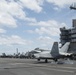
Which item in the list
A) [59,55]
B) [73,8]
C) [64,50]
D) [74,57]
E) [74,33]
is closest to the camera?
[59,55]

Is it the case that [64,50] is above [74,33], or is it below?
below

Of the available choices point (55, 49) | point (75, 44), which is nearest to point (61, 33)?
point (75, 44)

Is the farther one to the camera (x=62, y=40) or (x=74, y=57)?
(x=62, y=40)

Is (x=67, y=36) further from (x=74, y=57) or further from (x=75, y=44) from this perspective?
(x=74, y=57)

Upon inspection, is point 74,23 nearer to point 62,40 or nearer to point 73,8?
point 62,40

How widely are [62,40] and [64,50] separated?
102648mm

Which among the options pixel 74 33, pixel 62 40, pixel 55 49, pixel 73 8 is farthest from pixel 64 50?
pixel 62 40

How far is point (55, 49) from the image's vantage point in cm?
7100

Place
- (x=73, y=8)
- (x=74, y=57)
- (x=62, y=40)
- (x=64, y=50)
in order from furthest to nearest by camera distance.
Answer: (x=62, y=40) → (x=73, y=8) → (x=74, y=57) → (x=64, y=50)

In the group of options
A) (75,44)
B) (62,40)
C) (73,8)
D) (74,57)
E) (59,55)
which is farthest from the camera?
(62,40)


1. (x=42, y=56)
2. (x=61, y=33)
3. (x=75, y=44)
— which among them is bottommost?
(x=42, y=56)

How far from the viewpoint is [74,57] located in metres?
98.6

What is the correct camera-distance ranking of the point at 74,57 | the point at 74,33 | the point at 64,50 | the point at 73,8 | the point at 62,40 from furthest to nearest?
the point at 62,40 → the point at 74,33 → the point at 73,8 → the point at 74,57 → the point at 64,50

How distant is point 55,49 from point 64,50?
470 inches
